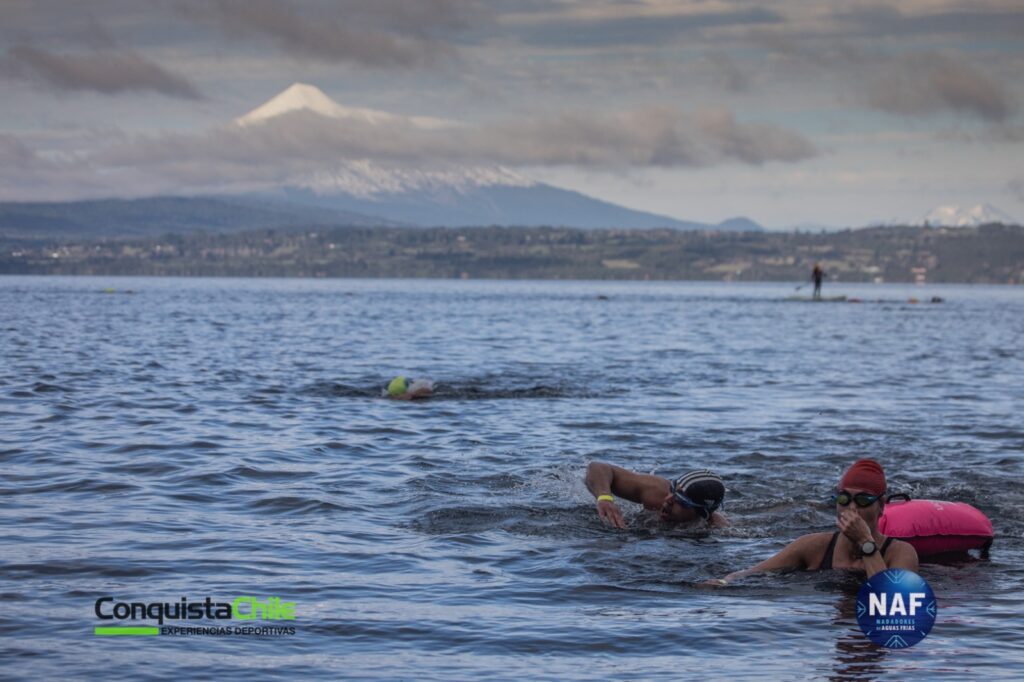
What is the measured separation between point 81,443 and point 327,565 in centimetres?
1012

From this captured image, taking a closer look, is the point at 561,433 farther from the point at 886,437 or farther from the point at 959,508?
the point at 959,508

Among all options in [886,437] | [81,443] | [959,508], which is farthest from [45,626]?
[886,437]

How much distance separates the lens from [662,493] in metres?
15.7

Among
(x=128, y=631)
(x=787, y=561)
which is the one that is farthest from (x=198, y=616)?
(x=787, y=561)

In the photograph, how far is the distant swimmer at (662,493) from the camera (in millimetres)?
15039

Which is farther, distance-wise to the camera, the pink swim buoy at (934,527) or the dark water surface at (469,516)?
the pink swim buoy at (934,527)

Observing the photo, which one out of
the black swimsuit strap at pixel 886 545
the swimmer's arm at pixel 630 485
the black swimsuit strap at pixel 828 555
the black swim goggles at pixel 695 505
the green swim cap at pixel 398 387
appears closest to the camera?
the black swimsuit strap at pixel 886 545

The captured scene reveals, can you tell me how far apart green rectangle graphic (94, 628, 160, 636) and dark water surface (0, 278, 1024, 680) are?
15 centimetres

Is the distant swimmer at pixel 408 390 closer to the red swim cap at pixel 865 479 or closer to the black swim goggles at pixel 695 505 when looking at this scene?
the black swim goggles at pixel 695 505

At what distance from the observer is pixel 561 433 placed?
24.8m

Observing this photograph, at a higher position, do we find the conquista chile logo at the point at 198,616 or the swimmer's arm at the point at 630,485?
the swimmer's arm at the point at 630,485

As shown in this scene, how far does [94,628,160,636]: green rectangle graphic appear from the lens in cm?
1030

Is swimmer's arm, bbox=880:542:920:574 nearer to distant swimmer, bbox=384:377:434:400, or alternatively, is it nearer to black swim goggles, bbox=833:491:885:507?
black swim goggles, bbox=833:491:885:507

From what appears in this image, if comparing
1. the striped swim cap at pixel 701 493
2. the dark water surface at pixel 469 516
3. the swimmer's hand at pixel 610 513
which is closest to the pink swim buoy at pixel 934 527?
the dark water surface at pixel 469 516
